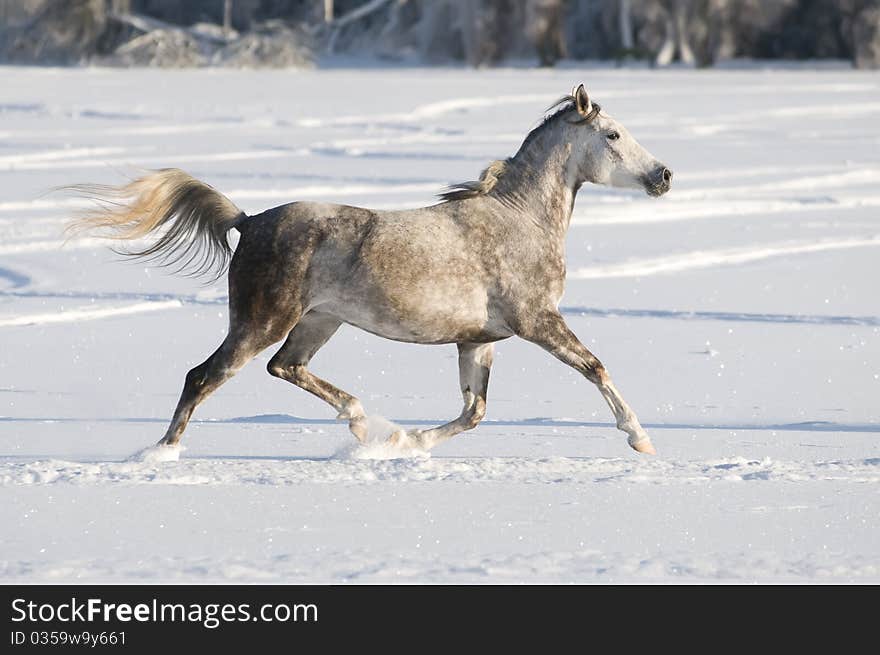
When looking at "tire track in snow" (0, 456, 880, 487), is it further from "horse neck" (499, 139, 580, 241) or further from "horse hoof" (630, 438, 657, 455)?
"horse neck" (499, 139, 580, 241)

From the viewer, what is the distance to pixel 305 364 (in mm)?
6648

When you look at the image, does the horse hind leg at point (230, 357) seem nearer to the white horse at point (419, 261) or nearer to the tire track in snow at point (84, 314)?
the white horse at point (419, 261)

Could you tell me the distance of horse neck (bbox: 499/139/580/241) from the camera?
260 inches

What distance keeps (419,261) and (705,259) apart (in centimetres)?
684

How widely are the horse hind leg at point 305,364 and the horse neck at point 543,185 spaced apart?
0.87 metres

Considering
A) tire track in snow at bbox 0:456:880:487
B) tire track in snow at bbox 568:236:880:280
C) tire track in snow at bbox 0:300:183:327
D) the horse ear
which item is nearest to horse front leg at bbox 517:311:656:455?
tire track in snow at bbox 0:456:880:487

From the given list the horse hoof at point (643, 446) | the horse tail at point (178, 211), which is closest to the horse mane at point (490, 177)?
the horse tail at point (178, 211)

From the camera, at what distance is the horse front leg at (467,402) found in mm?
6535

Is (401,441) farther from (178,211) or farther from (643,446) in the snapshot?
(178,211)

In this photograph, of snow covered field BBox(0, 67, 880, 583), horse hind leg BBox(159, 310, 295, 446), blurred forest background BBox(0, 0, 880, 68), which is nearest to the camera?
snow covered field BBox(0, 67, 880, 583)

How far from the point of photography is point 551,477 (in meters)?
6.12

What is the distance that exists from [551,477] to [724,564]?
123 cm

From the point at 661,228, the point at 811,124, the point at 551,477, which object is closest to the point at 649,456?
the point at 551,477

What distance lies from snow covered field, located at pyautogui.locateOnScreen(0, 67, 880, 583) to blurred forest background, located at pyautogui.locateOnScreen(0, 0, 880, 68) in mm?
28741
